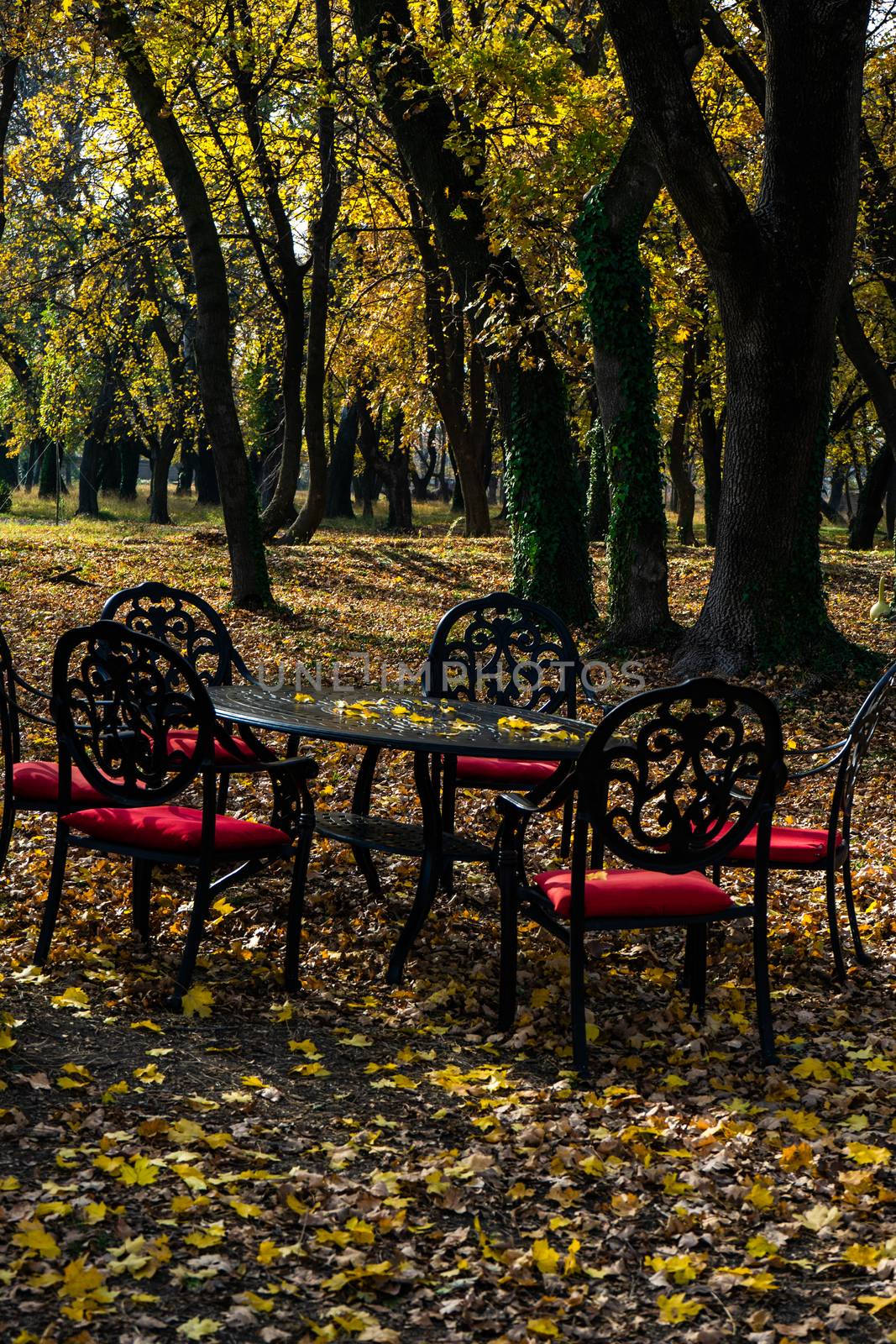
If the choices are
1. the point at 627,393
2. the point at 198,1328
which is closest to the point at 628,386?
the point at 627,393

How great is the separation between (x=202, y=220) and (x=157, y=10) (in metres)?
2.02

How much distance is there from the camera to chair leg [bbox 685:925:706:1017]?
4965mm

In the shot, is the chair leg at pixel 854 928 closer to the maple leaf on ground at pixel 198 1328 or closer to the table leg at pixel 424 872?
the table leg at pixel 424 872

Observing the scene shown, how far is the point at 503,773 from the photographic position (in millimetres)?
6219

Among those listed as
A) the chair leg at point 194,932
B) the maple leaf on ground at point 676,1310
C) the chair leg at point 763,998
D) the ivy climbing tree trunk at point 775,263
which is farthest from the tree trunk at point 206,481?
the maple leaf on ground at point 676,1310

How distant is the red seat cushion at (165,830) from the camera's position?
4.82 meters

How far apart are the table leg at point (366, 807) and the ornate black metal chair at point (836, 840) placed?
1.75 metres

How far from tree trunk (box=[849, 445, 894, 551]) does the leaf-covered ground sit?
66.6 ft

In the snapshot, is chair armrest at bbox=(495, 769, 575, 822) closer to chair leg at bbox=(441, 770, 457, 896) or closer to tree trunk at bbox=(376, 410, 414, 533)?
chair leg at bbox=(441, 770, 457, 896)

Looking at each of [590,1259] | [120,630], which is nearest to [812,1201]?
[590,1259]

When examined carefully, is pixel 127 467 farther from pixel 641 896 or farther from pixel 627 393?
pixel 641 896

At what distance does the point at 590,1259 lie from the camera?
3.27m

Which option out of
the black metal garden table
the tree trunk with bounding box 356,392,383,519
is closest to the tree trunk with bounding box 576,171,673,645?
the black metal garden table

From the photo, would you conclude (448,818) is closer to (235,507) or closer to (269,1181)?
(269,1181)
